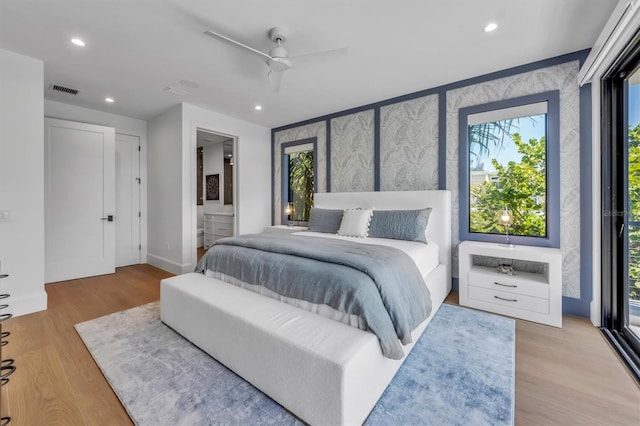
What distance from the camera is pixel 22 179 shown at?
2.86 m

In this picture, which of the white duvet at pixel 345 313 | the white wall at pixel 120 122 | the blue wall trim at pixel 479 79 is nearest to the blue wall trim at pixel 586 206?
the blue wall trim at pixel 479 79

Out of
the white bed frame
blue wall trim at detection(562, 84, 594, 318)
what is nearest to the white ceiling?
blue wall trim at detection(562, 84, 594, 318)

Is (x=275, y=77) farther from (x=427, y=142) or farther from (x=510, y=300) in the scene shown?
(x=510, y=300)

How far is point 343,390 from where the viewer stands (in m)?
1.35

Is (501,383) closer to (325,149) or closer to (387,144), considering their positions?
(387,144)

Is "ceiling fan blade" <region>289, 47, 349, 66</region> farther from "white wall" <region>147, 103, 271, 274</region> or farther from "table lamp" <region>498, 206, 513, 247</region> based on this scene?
"white wall" <region>147, 103, 271, 274</region>

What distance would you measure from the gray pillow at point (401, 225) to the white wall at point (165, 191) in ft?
9.20

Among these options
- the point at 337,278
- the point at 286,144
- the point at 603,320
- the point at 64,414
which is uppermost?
the point at 286,144

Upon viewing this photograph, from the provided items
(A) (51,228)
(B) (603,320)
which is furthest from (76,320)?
(B) (603,320)

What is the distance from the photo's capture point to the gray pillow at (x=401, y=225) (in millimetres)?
3223

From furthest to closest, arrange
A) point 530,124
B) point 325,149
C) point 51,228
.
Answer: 1. point 325,149
2. point 51,228
3. point 530,124

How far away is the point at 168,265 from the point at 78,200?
157cm

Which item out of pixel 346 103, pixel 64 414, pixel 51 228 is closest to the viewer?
pixel 64 414

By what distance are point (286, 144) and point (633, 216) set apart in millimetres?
4645
